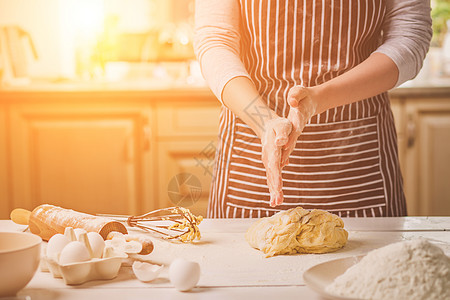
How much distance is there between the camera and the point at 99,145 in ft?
7.86

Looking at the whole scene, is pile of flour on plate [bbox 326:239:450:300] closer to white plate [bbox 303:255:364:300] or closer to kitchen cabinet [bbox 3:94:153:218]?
white plate [bbox 303:255:364:300]

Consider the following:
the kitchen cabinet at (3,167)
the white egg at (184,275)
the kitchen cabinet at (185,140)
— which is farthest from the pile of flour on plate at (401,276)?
Answer: the kitchen cabinet at (3,167)

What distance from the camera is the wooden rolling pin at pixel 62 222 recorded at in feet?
2.99

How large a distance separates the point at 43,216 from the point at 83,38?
2.05 m

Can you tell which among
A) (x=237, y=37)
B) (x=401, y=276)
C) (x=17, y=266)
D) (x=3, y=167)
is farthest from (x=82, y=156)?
(x=401, y=276)

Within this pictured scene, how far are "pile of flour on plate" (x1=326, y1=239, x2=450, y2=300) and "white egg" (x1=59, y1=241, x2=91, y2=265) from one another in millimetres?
308

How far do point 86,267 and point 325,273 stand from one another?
0.98ft

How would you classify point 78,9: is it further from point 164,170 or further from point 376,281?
point 376,281

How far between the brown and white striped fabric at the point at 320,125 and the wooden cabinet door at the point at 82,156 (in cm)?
112

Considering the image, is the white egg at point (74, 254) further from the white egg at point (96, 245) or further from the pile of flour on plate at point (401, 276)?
the pile of flour on plate at point (401, 276)

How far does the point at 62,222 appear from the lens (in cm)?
94

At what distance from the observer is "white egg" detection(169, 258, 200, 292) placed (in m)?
0.73

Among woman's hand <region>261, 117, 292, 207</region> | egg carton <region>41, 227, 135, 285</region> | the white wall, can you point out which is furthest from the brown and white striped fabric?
the white wall

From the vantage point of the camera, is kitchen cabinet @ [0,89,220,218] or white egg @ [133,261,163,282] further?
kitchen cabinet @ [0,89,220,218]
